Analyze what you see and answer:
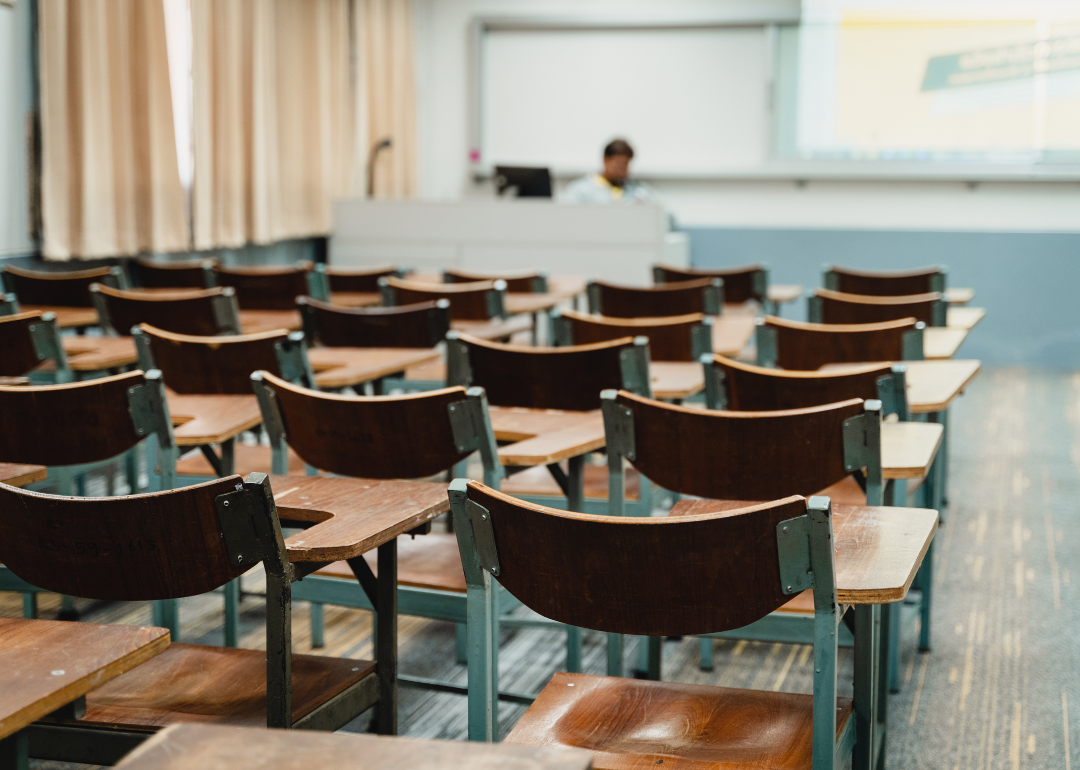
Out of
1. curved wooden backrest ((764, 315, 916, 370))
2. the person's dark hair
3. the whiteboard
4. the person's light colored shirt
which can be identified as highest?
the whiteboard

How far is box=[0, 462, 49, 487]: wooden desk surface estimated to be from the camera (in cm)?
167

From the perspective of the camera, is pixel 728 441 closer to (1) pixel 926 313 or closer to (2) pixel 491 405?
(2) pixel 491 405

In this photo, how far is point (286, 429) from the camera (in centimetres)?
203

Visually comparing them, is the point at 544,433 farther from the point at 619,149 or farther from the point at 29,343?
the point at 619,149

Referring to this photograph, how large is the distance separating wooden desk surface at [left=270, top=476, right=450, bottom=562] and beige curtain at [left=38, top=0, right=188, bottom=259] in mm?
4067

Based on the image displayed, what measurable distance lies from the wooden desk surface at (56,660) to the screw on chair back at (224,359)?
4.73 feet

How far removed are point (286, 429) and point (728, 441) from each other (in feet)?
2.56

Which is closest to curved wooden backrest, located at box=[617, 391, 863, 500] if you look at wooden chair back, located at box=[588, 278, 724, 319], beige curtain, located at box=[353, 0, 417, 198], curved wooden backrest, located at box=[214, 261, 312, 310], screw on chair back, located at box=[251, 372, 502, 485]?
screw on chair back, located at box=[251, 372, 502, 485]

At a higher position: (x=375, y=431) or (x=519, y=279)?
(x=519, y=279)

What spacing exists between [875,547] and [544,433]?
0.79 metres

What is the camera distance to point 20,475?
170 cm

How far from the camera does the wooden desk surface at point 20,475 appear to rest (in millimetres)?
1675

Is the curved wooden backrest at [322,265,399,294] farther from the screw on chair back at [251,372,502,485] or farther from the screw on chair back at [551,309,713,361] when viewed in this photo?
the screw on chair back at [251,372,502,485]

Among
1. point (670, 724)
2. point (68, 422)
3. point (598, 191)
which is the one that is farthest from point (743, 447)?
point (598, 191)
